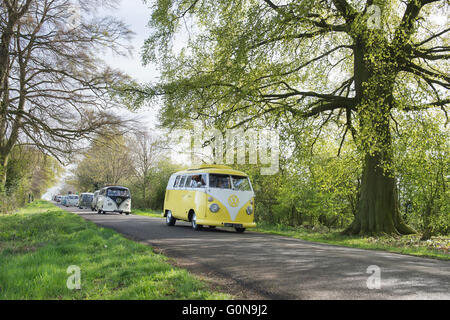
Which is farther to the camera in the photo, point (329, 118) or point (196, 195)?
point (329, 118)

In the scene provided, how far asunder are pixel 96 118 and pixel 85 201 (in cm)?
3339

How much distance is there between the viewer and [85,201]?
5056 centimetres

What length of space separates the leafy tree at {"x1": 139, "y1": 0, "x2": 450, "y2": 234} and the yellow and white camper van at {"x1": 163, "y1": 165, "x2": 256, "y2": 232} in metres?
2.27

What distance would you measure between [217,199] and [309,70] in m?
7.93

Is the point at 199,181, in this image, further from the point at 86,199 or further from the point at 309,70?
the point at 86,199

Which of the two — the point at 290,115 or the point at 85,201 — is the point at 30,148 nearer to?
the point at 290,115

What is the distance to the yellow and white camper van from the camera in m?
14.7

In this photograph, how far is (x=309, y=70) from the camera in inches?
706

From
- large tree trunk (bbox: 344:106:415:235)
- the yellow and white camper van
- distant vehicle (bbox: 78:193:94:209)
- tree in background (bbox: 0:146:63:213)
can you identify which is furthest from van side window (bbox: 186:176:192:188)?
distant vehicle (bbox: 78:193:94:209)

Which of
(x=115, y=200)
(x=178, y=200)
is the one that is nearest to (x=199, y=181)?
(x=178, y=200)

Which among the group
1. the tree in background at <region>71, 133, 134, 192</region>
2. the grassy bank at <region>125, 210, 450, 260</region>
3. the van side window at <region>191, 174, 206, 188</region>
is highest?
the tree in background at <region>71, 133, 134, 192</region>

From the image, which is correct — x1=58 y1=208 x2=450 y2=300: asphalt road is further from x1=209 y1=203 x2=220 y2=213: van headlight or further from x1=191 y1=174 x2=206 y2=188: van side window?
x1=191 y1=174 x2=206 y2=188: van side window
